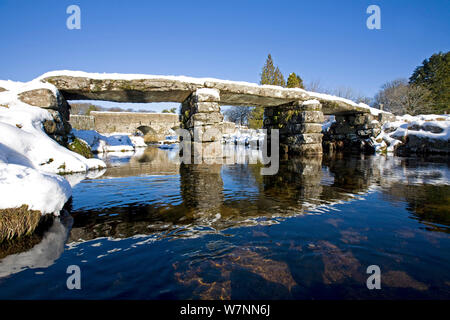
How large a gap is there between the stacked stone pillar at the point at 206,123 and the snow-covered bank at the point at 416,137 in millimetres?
10291

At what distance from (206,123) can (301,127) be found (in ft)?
16.4

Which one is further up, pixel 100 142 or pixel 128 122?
pixel 128 122

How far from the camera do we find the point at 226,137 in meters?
29.9

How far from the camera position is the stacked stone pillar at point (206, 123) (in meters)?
7.75

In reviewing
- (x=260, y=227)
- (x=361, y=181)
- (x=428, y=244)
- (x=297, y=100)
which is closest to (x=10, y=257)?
(x=260, y=227)

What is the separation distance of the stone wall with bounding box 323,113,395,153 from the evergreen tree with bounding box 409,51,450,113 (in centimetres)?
2351

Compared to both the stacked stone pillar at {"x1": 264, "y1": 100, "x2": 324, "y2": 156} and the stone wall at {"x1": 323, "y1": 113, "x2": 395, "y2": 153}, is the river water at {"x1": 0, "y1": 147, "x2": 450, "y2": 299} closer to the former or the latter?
the stacked stone pillar at {"x1": 264, "y1": 100, "x2": 324, "y2": 156}

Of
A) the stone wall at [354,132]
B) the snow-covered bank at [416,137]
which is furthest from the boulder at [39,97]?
the snow-covered bank at [416,137]

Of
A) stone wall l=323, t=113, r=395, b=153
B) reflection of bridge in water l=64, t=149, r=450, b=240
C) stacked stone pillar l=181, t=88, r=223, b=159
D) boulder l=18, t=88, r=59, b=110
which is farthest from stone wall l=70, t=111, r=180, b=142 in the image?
reflection of bridge in water l=64, t=149, r=450, b=240

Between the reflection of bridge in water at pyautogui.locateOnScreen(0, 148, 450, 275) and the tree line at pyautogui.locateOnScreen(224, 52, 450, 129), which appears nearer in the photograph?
the reflection of bridge in water at pyautogui.locateOnScreen(0, 148, 450, 275)

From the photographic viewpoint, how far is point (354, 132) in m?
13.9

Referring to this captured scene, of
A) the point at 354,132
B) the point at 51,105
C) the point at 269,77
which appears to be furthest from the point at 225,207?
the point at 269,77

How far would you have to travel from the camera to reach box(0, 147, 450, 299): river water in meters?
1.31

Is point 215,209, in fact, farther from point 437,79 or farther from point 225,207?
point 437,79
